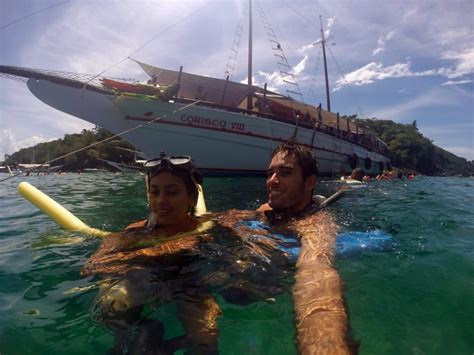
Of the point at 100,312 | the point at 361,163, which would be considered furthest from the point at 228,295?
the point at 361,163

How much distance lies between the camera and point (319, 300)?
1.94 meters

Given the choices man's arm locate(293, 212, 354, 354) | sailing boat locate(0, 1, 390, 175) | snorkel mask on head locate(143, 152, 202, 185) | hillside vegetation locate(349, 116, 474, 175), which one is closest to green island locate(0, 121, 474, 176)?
hillside vegetation locate(349, 116, 474, 175)

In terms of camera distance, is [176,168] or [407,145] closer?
[176,168]

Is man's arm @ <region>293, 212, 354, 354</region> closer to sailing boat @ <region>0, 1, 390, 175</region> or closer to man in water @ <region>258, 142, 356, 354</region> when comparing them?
man in water @ <region>258, 142, 356, 354</region>

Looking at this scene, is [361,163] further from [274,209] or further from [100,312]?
[100,312]

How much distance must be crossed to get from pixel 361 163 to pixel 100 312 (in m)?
30.3

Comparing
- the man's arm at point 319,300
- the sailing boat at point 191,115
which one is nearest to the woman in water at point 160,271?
the man's arm at point 319,300

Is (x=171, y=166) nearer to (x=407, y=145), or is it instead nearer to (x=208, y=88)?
(x=208, y=88)

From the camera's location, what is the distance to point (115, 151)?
56.1m

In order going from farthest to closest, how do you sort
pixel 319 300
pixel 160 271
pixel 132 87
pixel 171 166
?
pixel 132 87 → pixel 171 166 → pixel 160 271 → pixel 319 300

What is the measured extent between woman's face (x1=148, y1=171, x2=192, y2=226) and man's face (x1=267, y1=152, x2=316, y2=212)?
1097mm

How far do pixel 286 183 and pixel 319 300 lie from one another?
178 centimetres

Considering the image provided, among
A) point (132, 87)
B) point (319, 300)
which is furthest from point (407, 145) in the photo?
point (319, 300)

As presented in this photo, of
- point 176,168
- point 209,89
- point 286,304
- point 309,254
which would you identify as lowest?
point 286,304
